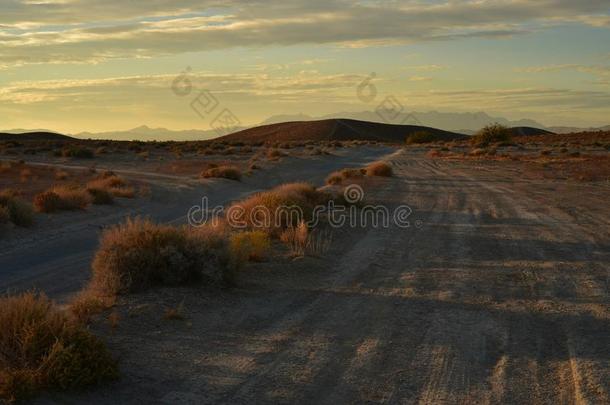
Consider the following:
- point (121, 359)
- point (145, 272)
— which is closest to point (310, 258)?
point (145, 272)

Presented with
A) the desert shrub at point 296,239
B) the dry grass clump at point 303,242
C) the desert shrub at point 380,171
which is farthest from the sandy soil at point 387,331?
the desert shrub at point 380,171

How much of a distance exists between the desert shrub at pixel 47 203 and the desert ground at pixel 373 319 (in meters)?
1.16

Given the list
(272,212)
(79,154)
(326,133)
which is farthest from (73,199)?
(326,133)

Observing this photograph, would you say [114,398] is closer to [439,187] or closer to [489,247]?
[489,247]

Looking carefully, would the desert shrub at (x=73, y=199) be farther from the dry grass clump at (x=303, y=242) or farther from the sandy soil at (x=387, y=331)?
the sandy soil at (x=387, y=331)

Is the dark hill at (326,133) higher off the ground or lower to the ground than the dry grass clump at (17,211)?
higher

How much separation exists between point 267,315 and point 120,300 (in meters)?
1.94

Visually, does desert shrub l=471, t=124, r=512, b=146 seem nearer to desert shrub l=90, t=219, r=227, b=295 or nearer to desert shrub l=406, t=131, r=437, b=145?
desert shrub l=406, t=131, r=437, b=145

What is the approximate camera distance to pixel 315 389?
21.0 feet

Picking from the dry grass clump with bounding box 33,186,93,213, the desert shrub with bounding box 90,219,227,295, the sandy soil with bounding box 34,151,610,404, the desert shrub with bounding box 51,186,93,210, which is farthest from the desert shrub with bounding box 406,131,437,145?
the desert shrub with bounding box 90,219,227,295

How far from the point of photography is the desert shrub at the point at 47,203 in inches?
741

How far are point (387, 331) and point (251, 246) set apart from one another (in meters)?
4.73

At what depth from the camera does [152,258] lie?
991 cm

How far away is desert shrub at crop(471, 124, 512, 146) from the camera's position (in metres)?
90.2
